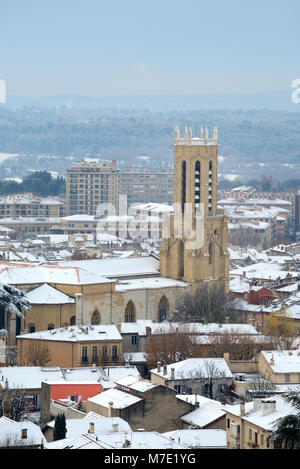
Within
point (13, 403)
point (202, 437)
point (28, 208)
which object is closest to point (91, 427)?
point (202, 437)

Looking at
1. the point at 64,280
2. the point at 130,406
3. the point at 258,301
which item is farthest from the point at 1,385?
the point at 258,301

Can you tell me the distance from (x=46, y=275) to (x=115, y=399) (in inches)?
791

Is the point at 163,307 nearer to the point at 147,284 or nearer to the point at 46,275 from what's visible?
the point at 147,284

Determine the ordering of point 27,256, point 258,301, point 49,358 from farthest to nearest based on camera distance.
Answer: point 27,256 → point 258,301 → point 49,358

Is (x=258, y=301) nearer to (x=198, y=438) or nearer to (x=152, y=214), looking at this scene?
(x=198, y=438)

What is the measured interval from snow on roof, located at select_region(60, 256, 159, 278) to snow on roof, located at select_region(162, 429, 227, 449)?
87.0 ft

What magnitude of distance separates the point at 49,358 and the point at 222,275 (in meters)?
17.1

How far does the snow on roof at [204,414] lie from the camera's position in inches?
942

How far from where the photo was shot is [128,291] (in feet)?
153

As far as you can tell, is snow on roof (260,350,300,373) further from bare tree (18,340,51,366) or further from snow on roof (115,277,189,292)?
snow on roof (115,277,189,292)

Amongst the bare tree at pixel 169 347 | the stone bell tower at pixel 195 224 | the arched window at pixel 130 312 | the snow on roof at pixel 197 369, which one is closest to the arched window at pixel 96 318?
the arched window at pixel 130 312

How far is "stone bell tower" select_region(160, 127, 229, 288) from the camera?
168ft

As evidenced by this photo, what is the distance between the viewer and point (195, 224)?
5144 cm

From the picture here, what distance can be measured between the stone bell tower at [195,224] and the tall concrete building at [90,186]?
264 ft
